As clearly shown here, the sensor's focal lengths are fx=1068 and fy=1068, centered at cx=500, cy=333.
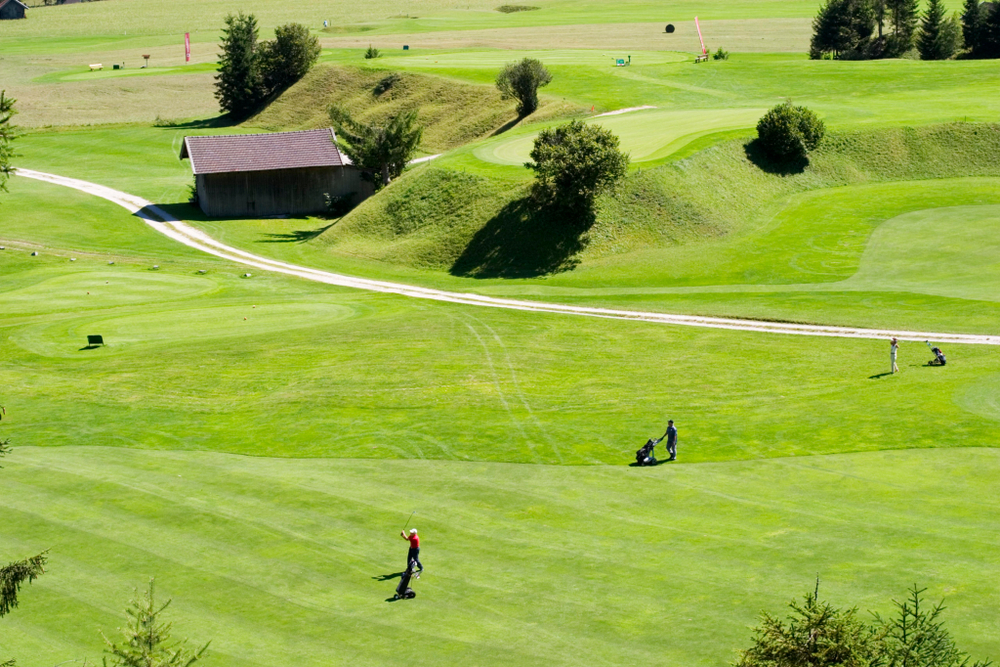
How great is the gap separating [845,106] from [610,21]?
277 feet

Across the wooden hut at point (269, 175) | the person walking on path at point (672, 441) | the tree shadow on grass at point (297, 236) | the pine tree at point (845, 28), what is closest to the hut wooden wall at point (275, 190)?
the wooden hut at point (269, 175)

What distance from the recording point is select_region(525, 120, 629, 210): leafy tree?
72.8 m

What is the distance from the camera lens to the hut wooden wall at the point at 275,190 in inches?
3787

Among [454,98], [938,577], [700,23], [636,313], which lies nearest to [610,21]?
[700,23]

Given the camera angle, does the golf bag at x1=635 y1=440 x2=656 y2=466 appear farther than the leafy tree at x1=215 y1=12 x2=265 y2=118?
No

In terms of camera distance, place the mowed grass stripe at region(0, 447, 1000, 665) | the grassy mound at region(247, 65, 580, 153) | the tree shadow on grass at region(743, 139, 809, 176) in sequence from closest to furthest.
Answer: the mowed grass stripe at region(0, 447, 1000, 665), the tree shadow on grass at region(743, 139, 809, 176), the grassy mound at region(247, 65, 580, 153)

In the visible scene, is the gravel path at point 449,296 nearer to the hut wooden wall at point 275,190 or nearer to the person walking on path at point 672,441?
the hut wooden wall at point 275,190

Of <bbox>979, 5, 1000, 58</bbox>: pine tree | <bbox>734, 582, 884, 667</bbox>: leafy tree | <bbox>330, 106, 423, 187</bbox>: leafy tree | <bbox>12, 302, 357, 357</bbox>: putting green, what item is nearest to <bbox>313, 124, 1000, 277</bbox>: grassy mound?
<bbox>330, 106, 423, 187</bbox>: leafy tree

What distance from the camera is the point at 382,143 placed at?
296ft

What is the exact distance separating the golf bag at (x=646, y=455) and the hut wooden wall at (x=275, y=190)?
65579mm

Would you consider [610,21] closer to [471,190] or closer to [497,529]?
[471,190]

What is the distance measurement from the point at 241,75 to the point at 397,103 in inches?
988

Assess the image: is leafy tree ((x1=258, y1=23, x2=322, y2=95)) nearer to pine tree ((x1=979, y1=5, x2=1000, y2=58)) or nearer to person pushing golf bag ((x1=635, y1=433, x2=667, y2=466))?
pine tree ((x1=979, y1=5, x2=1000, y2=58))

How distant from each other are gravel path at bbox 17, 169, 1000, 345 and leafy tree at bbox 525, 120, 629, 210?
11619mm
